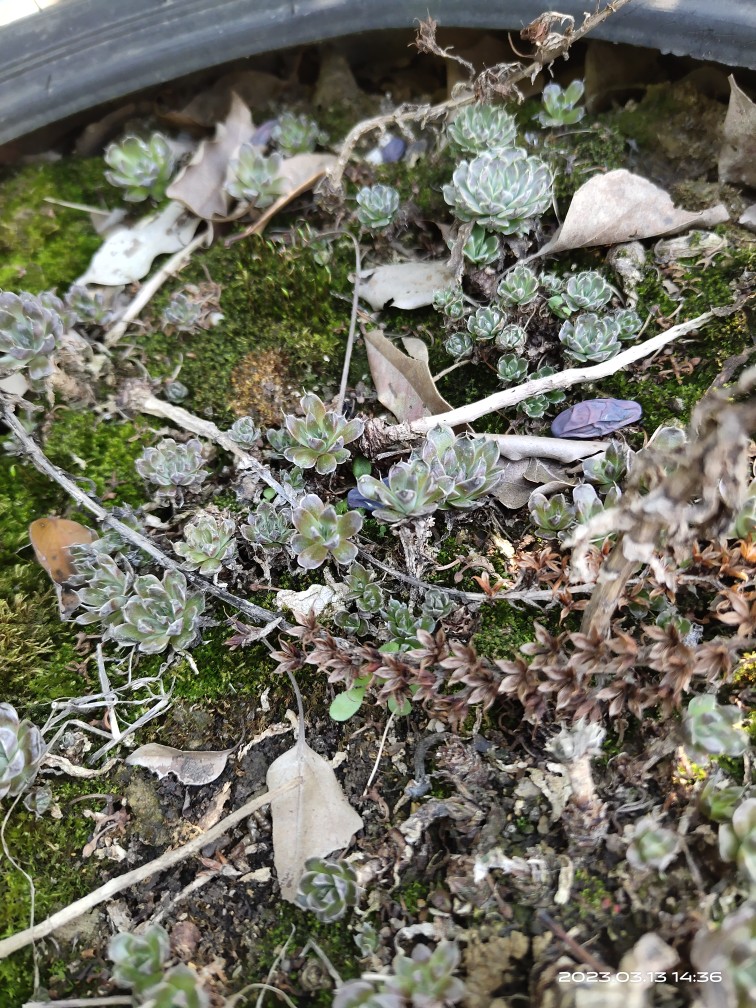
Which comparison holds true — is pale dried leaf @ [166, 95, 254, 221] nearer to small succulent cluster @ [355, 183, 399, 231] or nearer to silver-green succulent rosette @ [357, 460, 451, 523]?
small succulent cluster @ [355, 183, 399, 231]

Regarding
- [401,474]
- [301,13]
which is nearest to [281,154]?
[301,13]

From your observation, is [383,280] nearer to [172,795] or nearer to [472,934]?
[172,795]

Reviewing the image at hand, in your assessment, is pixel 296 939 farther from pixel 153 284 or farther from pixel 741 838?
pixel 153 284

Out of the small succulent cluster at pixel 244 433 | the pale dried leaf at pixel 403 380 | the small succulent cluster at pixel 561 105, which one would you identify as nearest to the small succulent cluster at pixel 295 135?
the small succulent cluster at pixel 561 105

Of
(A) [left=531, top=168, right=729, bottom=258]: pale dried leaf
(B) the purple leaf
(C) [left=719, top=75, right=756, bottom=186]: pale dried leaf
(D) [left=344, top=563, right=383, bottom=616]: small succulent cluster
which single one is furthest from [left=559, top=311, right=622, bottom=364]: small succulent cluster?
(D) [left=344, top=563, right=383, bottom=616]: small succulent cluster

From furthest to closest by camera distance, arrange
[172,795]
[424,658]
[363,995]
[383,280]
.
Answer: [383,280] → [172,795] → [424,658] → [363,995]

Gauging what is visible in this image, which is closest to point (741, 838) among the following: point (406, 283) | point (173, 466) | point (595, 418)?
point (595, 418)

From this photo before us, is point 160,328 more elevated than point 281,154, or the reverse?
point 281,154
